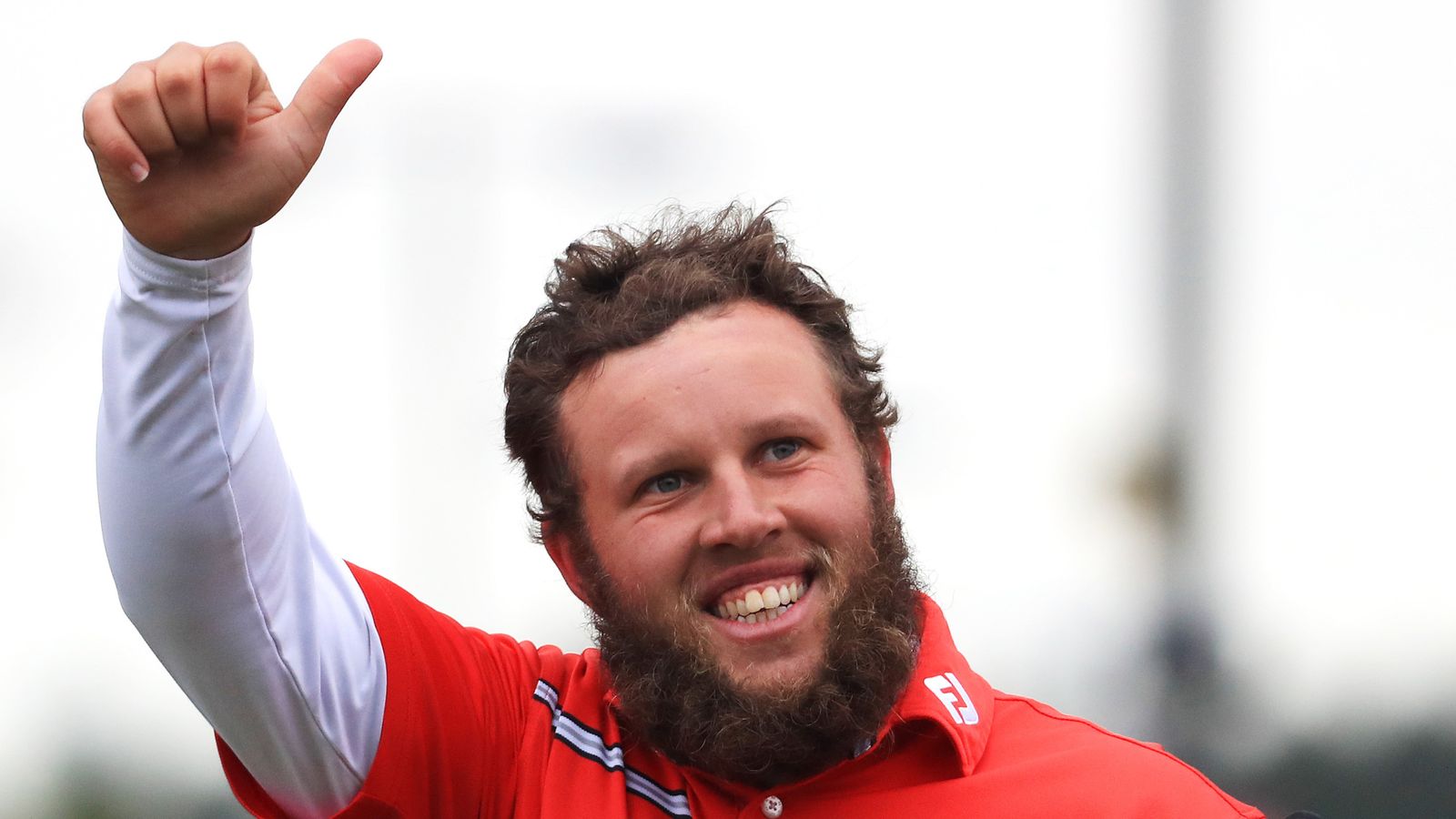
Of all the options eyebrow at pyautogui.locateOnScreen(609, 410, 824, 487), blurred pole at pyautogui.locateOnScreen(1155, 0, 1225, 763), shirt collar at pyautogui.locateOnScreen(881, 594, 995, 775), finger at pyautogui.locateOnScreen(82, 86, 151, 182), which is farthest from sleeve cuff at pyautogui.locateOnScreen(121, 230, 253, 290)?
blurred pole at pyautogui.locateOnScreen(1155, 0, 1225, 763)

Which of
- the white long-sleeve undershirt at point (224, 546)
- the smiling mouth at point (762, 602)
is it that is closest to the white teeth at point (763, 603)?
the smiling mouth at point (762, 602)

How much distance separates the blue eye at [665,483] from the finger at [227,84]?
883 millimetres

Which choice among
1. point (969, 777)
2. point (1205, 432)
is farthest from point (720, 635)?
point (1205, 432)

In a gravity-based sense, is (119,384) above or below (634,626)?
above

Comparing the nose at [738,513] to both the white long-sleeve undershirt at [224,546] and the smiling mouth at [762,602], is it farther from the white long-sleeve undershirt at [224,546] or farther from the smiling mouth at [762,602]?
the white long-sleeve undershirt at [224,546]

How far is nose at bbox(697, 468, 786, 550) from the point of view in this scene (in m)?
2.11

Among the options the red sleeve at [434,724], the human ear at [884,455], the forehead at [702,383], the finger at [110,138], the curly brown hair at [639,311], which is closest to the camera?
the finger at [110,138]

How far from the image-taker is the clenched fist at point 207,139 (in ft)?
4.97

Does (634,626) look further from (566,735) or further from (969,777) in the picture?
(969,777)

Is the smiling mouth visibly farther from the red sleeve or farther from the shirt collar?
the red sleeve

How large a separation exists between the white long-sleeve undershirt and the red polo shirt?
7 centimetres

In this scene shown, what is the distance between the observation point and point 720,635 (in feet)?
7.14

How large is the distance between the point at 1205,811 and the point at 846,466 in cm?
71

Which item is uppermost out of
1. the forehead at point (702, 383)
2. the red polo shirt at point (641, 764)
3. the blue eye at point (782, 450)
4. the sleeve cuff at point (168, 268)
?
the sleeve cuff at point (168, 268)
